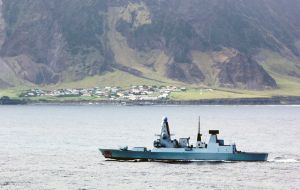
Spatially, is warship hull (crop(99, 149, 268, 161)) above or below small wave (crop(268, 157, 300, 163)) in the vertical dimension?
above

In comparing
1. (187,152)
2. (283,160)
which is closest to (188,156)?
(187,152)

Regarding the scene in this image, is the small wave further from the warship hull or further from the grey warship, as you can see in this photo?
the grey warship

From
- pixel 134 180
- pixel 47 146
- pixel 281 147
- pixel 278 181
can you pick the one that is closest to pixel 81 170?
pixel 134 180

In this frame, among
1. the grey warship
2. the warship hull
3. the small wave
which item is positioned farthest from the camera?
the small wave

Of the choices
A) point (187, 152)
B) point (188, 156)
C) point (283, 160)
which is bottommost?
point (283, 160)

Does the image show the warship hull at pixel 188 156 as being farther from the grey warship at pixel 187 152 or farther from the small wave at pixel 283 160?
the small wave at pixel 283 160

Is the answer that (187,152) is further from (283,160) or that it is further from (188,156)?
(283,160)

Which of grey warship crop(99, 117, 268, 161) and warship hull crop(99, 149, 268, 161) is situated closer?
grey warship crop(99, 117, 268, 161)

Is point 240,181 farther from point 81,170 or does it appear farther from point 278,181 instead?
point 81,170

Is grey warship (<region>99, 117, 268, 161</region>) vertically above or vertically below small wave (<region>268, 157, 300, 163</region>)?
above

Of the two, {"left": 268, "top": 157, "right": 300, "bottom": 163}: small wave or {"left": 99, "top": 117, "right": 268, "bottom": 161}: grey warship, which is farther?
{"left": 268, "top": 157, "right": 300, "bottom": 163}: small wave

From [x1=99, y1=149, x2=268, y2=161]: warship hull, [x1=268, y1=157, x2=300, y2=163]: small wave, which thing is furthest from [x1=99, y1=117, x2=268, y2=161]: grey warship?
[x1=268, y1=157, x2=300, y2=163]: small wave

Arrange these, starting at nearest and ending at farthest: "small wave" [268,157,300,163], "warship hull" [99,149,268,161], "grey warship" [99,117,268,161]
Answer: "grey warship" [99,117,268,161] < "warship hull" [99,149,268,161] < "small wave" [268,157,300,163]

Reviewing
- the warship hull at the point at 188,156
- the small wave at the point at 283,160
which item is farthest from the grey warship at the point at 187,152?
the small wave at the point at 283,160
